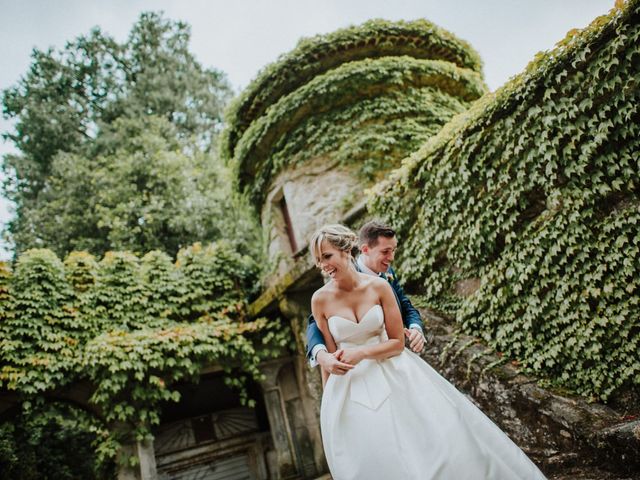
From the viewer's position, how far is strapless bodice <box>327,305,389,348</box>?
229 cm

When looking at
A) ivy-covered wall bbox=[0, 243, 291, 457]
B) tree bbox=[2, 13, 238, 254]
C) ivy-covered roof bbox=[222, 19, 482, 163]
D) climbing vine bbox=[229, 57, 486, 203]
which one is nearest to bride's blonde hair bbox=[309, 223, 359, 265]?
ivy-covered wall bbox=[0, 243, 291, 457]

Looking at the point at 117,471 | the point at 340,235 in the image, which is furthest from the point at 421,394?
the point at 117,471

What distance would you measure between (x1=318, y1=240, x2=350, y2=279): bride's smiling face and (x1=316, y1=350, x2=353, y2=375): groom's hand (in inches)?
17.3

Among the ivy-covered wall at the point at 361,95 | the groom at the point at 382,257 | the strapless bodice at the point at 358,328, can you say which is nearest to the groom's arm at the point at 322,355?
the strapless bodice at the point at 358,328

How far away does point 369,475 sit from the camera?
6.19ft

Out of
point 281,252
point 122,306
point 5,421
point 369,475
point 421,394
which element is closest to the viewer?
point 369,475

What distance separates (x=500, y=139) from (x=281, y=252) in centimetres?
579

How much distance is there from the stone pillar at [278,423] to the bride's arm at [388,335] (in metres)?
7.32

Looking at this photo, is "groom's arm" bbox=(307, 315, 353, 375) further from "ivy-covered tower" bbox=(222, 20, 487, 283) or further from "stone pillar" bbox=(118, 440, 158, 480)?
"stone pillar" bbox=(118, 440, 158, 480)

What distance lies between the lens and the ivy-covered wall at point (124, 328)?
7.11 m

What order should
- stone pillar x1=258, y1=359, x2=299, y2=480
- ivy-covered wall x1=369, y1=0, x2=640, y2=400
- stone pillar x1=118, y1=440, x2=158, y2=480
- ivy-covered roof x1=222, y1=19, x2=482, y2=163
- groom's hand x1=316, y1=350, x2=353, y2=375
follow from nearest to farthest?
1. groom's hand x1=316, y1=350, x2=353, y2=375
2. ivy-covered wall x1=369, y1=0, x2=640, y2=400
3. stone pillar x1=118, y1=440, x2=158, y2=480
4. ivy-covered roof x1=222, y1=19, x2=482, y2=163
5. stone pillar x1=258, y1=359, x2=299, y2=480

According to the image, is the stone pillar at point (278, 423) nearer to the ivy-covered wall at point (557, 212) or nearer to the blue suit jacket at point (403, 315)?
the ivy-covered wall at point (557, 212)

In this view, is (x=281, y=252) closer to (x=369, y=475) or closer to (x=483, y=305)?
(x=483, y=305)

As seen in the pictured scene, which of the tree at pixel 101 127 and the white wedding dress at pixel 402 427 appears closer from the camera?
the white wedding dress at pixel 402 427
